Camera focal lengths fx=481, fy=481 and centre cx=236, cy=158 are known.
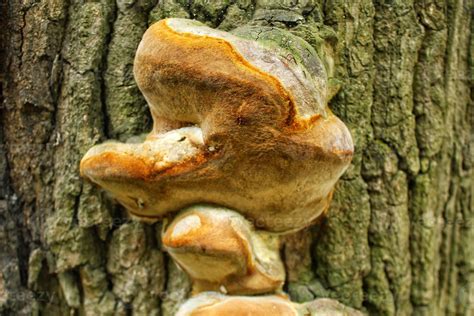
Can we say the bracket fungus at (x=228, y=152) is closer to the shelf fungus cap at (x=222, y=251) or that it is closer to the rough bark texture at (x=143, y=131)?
the shelf fungus cap at (x=222, y=251)

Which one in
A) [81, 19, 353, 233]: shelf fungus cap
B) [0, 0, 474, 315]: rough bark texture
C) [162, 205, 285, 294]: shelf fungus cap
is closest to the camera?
[81, 19, 353, 233]: shelf fungus cap

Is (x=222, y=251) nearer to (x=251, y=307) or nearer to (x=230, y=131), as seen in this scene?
A: (x=251, y=307)

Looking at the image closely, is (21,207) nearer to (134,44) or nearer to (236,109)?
(134,44)

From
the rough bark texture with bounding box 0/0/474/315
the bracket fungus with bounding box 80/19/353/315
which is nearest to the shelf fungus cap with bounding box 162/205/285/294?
the bracket fungus with bounding box 80/19/353/315

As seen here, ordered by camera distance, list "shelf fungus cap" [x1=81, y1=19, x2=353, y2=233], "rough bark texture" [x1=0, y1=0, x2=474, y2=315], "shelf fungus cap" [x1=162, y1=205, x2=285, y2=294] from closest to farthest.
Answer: "shelf fungus cap" [x1=81, y1=19, x2=353, y2=233], "shelf fungus cap" [x1=162, y1=205, x2=285, y2=294], "rough bark texture" [x1=0, y1=0, x2=474, y2=315]

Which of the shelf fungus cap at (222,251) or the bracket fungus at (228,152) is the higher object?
the bracket fungus at (228,152)

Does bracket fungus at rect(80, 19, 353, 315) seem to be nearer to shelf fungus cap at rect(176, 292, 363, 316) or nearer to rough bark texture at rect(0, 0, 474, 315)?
shelf fungus cap at rect(176, 292, 363, 316)

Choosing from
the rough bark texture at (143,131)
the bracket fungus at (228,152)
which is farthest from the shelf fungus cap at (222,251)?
the rough bark texture at (143,131)
